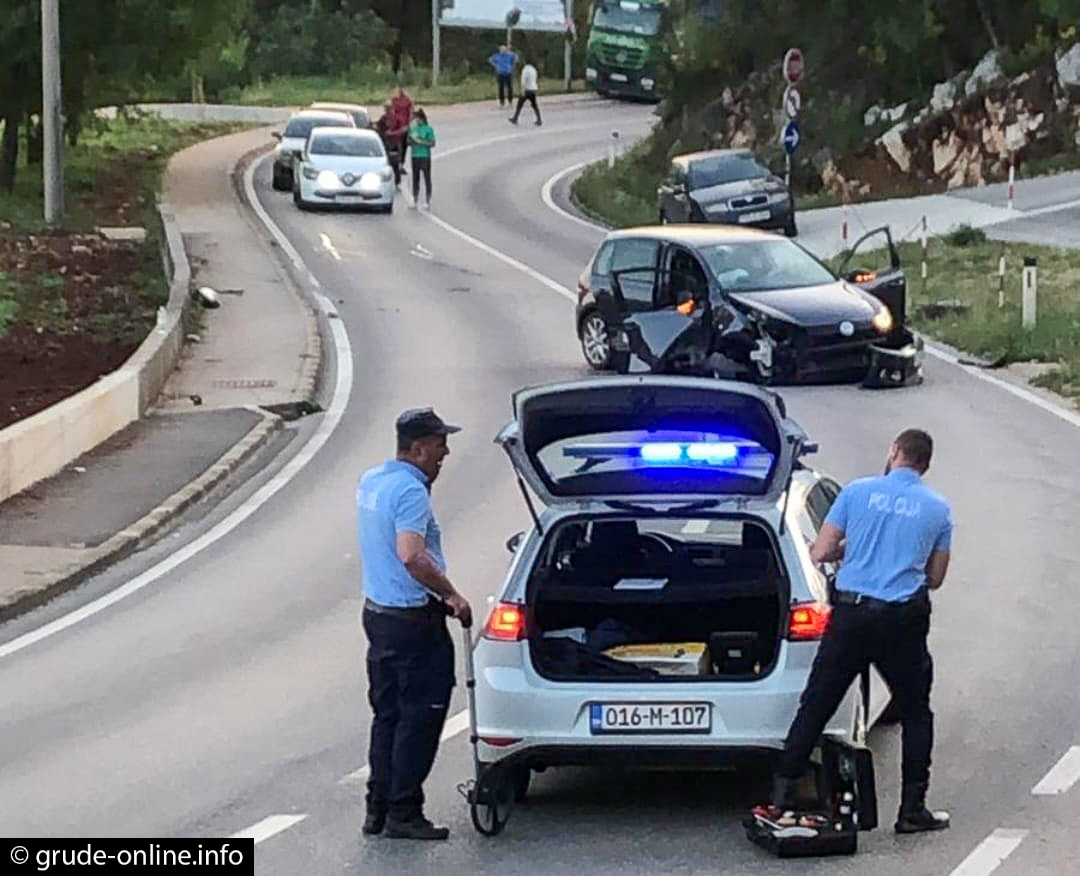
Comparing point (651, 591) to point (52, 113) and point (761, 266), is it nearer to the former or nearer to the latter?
point (761, 266)

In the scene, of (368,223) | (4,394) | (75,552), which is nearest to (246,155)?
(368,223)

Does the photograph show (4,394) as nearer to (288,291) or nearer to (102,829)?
(288,291)

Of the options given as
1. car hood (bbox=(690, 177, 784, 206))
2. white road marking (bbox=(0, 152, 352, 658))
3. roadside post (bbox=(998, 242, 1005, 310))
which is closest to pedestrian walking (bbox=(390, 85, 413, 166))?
car hood (bbox=(690, 177, 784, 206))

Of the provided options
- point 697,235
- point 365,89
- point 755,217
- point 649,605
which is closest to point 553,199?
point 755,217

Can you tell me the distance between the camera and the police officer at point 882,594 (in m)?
9.07

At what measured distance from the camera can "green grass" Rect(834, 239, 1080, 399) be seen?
25891mm

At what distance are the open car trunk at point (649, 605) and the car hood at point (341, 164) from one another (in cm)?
3324

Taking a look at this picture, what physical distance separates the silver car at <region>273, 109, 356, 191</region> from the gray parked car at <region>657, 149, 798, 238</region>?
8.91m

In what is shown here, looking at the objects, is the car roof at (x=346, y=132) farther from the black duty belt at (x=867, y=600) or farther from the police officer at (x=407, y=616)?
the black duty belt at (x=867, y=600)

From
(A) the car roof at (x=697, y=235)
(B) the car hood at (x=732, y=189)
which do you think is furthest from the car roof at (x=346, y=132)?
(A) the car roof at (x=697, y=235)

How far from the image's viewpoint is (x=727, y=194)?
38156mm

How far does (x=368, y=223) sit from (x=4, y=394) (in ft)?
58.3

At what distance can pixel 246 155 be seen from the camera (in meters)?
53.8

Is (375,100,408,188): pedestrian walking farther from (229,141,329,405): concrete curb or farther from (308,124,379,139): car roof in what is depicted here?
(229,141,329,405): concrete curb
